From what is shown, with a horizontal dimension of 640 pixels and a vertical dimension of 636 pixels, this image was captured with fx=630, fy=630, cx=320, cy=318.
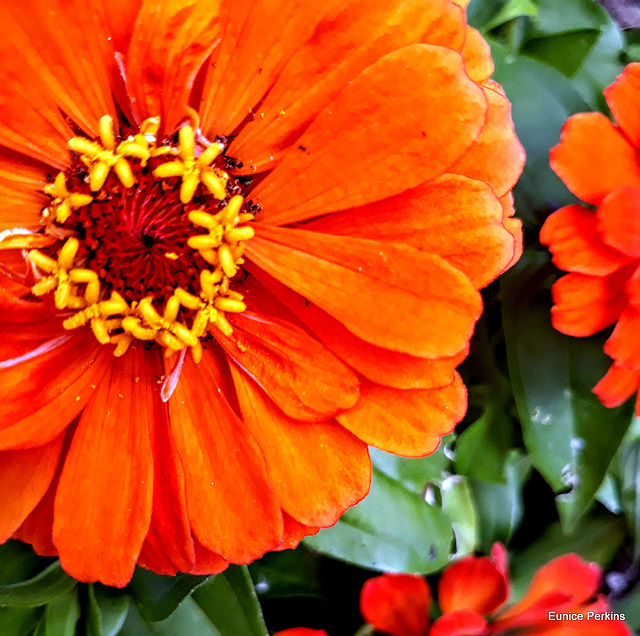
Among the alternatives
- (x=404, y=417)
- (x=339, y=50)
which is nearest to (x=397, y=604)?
(x=404, y=417)

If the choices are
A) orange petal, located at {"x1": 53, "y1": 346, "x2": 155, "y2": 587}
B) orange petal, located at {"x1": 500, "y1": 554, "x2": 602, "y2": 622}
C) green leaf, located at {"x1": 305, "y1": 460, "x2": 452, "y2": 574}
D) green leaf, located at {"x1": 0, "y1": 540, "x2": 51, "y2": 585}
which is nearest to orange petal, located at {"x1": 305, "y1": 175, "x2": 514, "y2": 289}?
orange petal, located at {"x1": 53, "y1": 346, "x2": 155, "y2": 587}

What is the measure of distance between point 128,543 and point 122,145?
25 cm

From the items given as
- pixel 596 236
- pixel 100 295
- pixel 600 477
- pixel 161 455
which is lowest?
pixel 600 477

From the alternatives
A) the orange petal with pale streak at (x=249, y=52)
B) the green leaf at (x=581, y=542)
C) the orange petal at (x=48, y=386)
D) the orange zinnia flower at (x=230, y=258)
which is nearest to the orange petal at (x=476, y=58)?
the orange zinnia flower at (x=230, y=258)

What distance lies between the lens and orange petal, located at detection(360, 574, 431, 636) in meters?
0.71

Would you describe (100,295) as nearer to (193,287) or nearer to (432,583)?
(193,287)

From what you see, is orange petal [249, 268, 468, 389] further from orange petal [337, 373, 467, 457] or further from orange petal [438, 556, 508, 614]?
orange petal [438, 556, 508, 614]

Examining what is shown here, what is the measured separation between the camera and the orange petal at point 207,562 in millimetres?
458

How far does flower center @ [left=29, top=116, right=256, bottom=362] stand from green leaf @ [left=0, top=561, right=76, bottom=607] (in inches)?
9.1

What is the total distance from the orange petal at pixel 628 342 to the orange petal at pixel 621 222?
5 centimetres

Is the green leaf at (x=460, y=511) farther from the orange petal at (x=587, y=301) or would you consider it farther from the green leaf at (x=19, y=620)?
the green leaf at (x=19, y=620)

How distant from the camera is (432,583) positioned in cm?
88

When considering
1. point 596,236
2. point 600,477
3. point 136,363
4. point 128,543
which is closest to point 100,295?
point 136,363

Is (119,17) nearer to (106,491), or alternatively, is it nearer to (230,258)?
(230,258)
